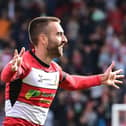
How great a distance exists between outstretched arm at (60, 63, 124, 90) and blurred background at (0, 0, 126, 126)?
4039 mm

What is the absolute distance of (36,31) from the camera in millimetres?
7160

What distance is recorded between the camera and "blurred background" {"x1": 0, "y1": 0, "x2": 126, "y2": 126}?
12945mm

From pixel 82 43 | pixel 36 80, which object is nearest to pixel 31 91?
pixel 36 80

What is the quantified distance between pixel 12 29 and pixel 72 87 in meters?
7.86

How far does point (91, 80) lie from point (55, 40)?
2.19 feet

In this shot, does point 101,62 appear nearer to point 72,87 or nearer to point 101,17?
point 101,17

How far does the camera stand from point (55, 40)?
7.16m

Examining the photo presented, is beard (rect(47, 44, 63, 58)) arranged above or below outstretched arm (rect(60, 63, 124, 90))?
above

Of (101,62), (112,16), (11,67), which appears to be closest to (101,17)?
(112,16)

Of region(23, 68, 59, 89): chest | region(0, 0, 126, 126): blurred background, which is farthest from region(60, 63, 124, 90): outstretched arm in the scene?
region(0, 0, 126, 126): blurred background

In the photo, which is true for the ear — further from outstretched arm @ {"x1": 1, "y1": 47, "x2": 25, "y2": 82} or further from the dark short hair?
outstretched arm @ {"x1": 1, "y1": 47, "x2": 25, "y2": 82}

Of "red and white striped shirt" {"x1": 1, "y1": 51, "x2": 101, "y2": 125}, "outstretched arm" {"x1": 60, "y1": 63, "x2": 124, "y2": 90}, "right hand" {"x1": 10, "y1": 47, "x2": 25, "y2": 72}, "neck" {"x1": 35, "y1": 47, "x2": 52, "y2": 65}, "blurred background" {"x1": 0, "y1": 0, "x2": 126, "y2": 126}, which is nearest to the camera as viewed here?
"right hand" {"x1": 10, "y1": 47, "x2": 25, "y2": 72}

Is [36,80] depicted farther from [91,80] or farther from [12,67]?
[91,80]

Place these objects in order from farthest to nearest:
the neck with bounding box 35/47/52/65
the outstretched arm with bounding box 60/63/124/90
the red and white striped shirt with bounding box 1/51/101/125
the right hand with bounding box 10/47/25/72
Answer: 1. the outstretched arm with bounding box 60/63/124/90
2. the neck with bounding box 35/47/52/65
3. the red and white striped shirt with bounding box 1/51/101/125
4. the right hand with bounding box 10/47/25/72
